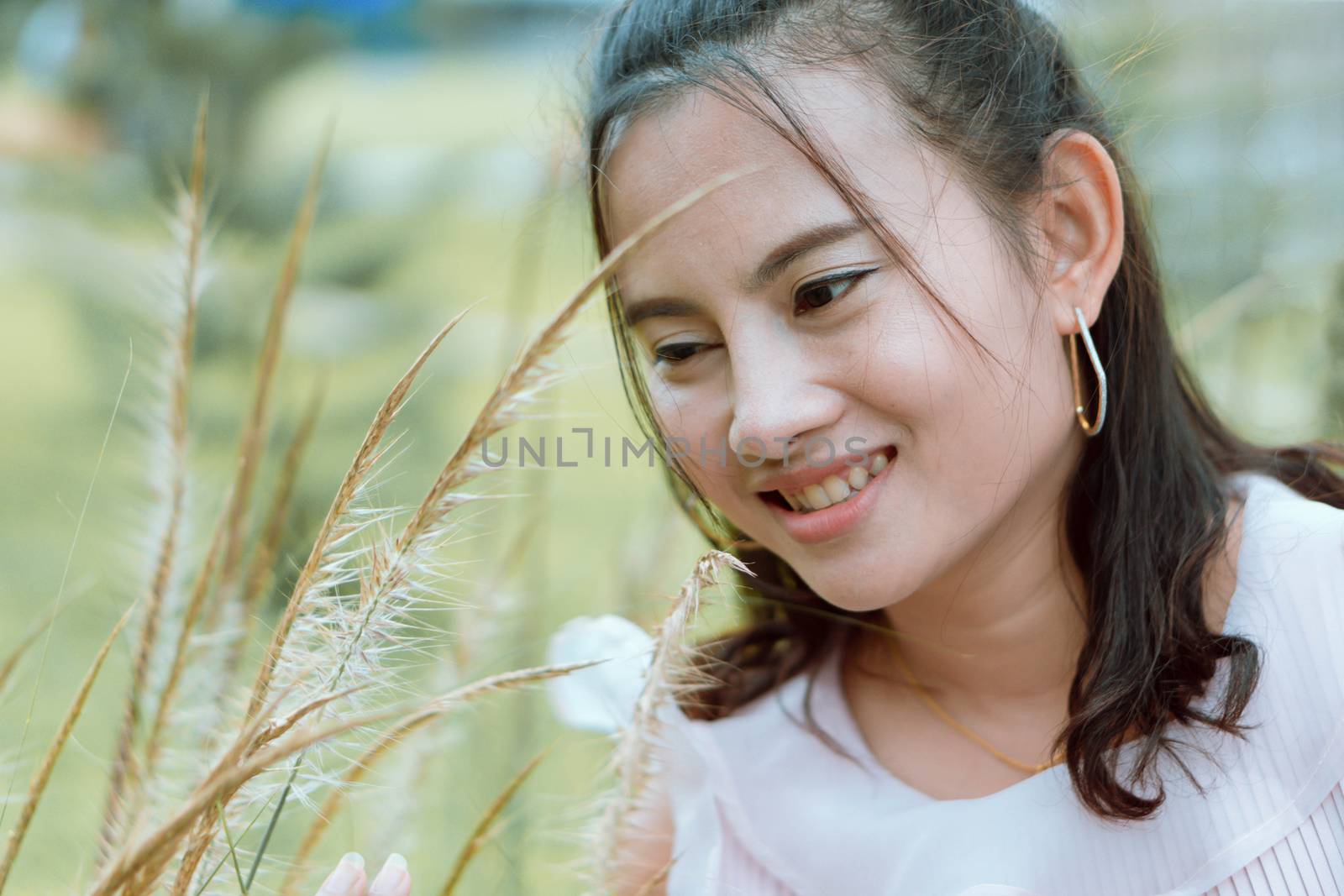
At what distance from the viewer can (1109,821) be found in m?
0.92

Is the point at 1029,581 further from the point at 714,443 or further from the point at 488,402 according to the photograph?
the point at 488,402

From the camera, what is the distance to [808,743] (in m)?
1.13

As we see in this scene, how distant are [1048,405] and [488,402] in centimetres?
56

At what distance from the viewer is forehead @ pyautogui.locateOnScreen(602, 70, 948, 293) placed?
2.74ft

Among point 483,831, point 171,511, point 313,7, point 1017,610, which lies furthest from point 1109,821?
point 313,7

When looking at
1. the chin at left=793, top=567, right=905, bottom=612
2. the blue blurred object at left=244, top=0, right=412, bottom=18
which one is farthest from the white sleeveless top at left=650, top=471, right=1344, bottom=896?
the blue blurred object at left=244, top=0, right=412, bottom=18

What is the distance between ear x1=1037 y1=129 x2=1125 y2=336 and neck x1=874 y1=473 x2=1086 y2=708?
173 millimetres

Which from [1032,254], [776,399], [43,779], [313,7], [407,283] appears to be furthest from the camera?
[407,283]

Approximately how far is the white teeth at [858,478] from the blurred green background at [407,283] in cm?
21

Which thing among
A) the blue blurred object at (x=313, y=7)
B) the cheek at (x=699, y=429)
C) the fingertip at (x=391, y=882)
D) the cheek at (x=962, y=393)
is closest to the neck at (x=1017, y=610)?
the cheek at (x=962, y=393)

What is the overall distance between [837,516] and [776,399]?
11 centimetres

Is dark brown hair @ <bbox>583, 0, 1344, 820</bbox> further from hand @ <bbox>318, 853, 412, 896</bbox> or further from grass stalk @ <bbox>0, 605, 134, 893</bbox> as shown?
grass stalk @ <bbox>0, 605, 134, 893</bbox>

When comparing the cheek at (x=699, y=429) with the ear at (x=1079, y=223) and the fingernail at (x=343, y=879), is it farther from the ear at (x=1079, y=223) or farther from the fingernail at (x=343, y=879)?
the fingernail at (x=343, y=879)

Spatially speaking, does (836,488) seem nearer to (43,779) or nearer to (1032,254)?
(1032,254)
